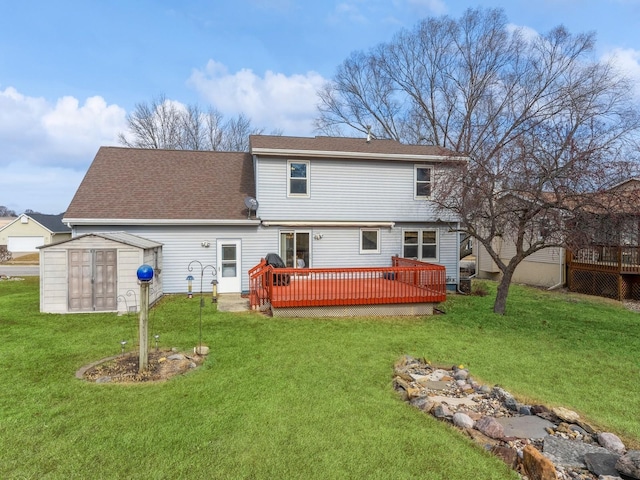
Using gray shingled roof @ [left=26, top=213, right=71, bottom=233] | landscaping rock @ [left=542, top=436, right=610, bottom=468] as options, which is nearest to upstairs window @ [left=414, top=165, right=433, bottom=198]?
landscaping rock @ [left=542, top=436, right=610, bottom=468]

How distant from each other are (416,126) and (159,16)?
18408 millimetres

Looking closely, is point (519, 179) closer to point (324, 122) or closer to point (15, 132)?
point (324, 122)

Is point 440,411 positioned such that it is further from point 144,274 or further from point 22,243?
point 22,243

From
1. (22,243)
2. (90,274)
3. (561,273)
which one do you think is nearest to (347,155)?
(90,274)

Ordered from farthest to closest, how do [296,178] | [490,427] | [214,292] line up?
[296,178] → [214,292] → [490,427]

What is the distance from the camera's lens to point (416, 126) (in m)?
25.2

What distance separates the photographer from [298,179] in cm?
1214

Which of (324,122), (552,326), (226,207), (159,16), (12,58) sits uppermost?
(324,122)

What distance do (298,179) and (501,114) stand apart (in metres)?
16.0

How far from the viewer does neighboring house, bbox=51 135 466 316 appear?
1137 centimetres

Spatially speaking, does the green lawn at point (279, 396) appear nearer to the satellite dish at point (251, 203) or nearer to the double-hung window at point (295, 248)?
the double-hung window at point (295, 248)

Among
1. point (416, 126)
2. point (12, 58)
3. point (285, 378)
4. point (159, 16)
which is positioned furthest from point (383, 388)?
point (416, 126)

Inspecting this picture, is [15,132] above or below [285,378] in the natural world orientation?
above

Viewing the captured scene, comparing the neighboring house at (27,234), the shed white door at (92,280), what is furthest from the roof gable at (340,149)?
the neighboring house at (27,234)
